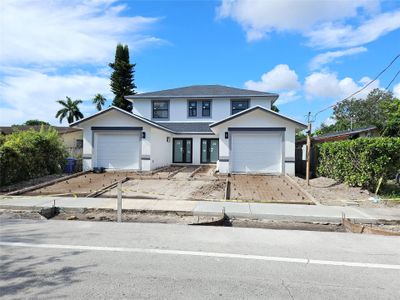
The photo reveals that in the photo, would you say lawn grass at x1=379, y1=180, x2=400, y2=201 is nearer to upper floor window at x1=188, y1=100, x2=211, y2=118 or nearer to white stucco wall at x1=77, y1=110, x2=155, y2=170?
white stucco wall at x1=77, y1=110, x2=155, y2=170

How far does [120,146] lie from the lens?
19.4 metres

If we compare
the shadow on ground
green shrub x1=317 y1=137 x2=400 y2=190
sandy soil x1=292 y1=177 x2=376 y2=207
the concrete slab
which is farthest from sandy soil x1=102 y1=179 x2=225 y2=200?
the shadow on ground

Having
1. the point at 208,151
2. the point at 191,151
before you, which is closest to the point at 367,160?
the point at 208,151

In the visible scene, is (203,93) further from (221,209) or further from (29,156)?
(221,209)

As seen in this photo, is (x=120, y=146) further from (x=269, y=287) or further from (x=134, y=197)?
(x=269, y=287)

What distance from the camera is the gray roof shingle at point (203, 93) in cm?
2630

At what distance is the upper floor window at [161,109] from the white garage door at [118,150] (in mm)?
8084

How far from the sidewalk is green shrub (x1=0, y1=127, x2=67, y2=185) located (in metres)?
3.84

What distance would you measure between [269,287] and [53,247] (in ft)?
13.0

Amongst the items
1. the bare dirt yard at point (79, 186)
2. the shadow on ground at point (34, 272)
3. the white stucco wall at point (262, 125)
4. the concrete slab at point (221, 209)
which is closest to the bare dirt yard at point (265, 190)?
the white stucco wall at point (262, 125)

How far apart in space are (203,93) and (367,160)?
17.4m

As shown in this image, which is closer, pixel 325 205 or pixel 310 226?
pixel 310 226

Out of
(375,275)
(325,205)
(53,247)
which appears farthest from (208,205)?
(375,275)

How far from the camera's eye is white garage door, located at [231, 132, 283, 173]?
721 inches
